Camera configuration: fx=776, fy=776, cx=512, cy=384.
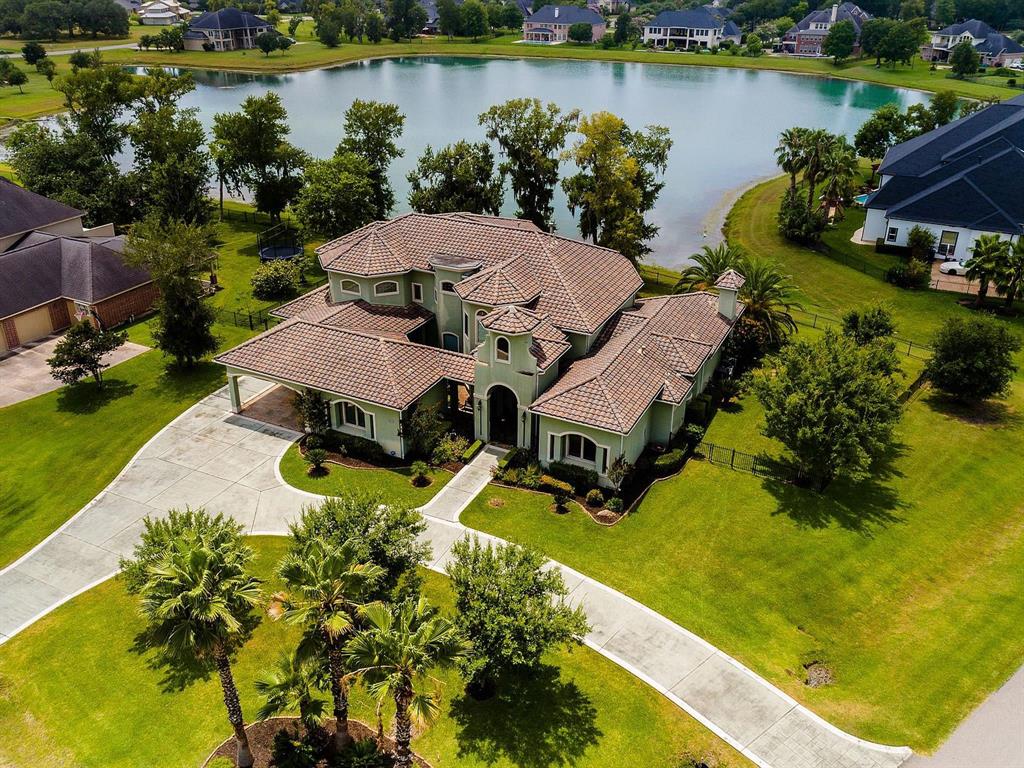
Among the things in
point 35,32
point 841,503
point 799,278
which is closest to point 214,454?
point 841,503

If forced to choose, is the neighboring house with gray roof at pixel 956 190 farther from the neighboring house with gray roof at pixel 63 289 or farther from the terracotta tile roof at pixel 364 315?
the neighboring house with gray roof at pixel 63 289

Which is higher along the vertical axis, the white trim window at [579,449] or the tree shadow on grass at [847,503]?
the white trim window at [579,449]

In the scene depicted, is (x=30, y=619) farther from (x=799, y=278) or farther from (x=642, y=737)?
(x=799, y=278)

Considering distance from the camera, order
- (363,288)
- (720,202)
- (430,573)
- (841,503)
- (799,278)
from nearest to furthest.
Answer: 1. (430,573)
2. (841,503)
3. (363,288)
4. (799,278)
5. (720,202)

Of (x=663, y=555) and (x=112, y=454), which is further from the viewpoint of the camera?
(x=112, y=454)

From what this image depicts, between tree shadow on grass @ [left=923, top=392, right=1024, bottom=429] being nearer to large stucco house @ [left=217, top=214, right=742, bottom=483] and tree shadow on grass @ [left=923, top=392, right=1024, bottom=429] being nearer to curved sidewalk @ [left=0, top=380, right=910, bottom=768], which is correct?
large stucco house @ [left=217, top=214, right=742, bottom=483]

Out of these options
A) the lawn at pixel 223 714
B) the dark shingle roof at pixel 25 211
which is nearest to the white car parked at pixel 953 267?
the lawn at pixel 223 714
